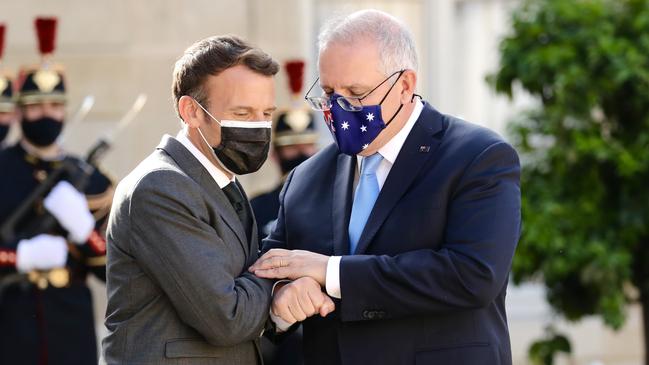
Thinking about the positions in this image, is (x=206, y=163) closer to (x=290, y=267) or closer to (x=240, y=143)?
(x=240, y=143)

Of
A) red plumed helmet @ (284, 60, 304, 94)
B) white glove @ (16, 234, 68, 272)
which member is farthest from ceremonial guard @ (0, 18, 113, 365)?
red plumed helmet @ (284, 60, 304, 94)

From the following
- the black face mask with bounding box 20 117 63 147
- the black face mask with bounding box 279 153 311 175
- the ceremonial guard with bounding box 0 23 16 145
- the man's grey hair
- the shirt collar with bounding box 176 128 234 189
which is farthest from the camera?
the black face mask with bounding box 279 153 311 175

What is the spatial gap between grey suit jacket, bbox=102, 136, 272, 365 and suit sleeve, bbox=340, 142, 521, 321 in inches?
11.4

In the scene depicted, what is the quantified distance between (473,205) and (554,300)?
13.2 ft

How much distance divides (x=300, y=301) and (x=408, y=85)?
2.39ft

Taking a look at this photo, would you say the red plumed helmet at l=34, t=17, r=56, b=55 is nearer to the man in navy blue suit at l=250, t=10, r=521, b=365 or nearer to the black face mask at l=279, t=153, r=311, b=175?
the black face mask at l=279, t=153, r=311, b=175

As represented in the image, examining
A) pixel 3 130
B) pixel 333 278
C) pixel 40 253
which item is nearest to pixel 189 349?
pixel 333 278

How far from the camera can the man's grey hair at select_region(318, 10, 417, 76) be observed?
3.90m

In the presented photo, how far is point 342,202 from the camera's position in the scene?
158 inches

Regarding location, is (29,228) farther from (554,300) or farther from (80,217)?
(554,300)

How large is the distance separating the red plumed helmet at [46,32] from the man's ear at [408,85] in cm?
325

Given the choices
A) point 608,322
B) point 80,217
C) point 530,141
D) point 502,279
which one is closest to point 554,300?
point 608,322

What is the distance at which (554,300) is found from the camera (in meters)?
7.59

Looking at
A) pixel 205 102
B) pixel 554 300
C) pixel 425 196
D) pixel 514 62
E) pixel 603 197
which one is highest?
pixel 205 102
